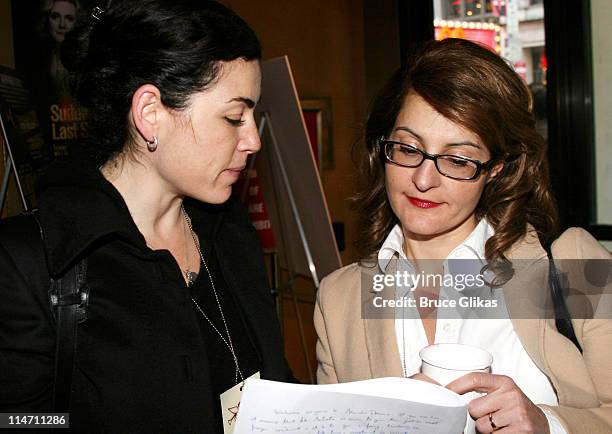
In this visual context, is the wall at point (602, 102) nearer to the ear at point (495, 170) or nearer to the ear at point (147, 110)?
the ear at point (495, 170)

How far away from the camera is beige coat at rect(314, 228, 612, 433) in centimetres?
147

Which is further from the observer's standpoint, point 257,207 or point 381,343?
point 257,207

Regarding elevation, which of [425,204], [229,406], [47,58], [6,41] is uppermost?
[6,41]

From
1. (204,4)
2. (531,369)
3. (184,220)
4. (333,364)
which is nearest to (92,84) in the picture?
(204,4)

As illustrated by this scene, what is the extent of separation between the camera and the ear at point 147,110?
1.43m

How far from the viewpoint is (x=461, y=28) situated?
5.21 meters

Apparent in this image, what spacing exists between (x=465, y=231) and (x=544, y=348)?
36cm

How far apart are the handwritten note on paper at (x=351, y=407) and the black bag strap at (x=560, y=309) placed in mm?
482

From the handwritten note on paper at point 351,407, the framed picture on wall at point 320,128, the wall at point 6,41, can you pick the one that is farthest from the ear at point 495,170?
the framed picture on wall at point 320,128

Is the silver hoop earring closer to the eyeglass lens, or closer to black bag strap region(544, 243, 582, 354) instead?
the eyeglass lens

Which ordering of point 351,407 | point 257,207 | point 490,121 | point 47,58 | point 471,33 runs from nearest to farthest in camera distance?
point 351,407 → point 490,121 → point 47,58 → point 257,207 → point 471,33

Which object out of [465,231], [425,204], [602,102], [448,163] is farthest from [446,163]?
[602,102]

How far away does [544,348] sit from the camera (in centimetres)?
151

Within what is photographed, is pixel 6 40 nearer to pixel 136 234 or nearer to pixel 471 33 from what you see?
pixel 136 234
